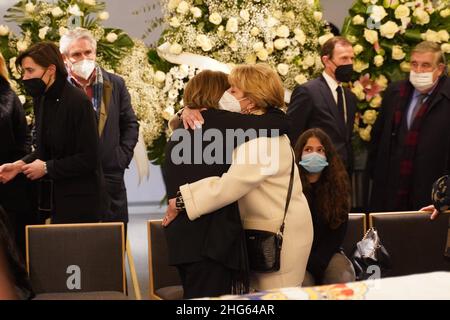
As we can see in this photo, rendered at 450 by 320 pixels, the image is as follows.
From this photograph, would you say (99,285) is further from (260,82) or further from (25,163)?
(260,82)

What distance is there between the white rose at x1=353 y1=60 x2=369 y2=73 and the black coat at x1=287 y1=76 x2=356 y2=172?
506 mm

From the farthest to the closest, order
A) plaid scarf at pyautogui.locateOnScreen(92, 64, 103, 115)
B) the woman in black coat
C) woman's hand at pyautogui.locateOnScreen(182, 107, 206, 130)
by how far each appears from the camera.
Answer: plaid scarf at pyautogui.locateOnScreen(92, 64, 103, 115) < the woman in black coat < woman's hand at pyautogui.locateOnScreen(182, 107, 206, 130)

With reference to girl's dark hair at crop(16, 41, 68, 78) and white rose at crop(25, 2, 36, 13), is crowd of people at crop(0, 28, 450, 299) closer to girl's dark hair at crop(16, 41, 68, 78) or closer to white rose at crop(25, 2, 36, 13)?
girl's dark hair at crop(16, 41, 68, 78)

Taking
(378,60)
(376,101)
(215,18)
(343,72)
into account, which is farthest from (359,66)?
(215,18)

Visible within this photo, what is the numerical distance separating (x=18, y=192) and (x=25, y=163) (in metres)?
0.26

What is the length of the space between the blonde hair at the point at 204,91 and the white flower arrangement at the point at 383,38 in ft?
9.50

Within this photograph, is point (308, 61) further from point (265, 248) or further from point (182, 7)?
point (265, 248)

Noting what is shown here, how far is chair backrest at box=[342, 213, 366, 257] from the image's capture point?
5168 millimetres

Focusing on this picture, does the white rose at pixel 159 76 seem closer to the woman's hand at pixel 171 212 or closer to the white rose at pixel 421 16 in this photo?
the white rose at pixel 421 16

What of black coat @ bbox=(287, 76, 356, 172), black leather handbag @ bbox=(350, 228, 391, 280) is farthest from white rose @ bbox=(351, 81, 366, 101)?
black leather handbag @ bbox=(350, 228, 391, 280)

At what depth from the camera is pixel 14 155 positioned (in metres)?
5.72

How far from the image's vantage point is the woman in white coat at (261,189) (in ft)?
13.1

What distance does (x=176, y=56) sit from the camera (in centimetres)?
664

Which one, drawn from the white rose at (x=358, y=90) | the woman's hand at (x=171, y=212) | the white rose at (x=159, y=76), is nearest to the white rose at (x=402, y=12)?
the white rose at (x=358, y=90)
